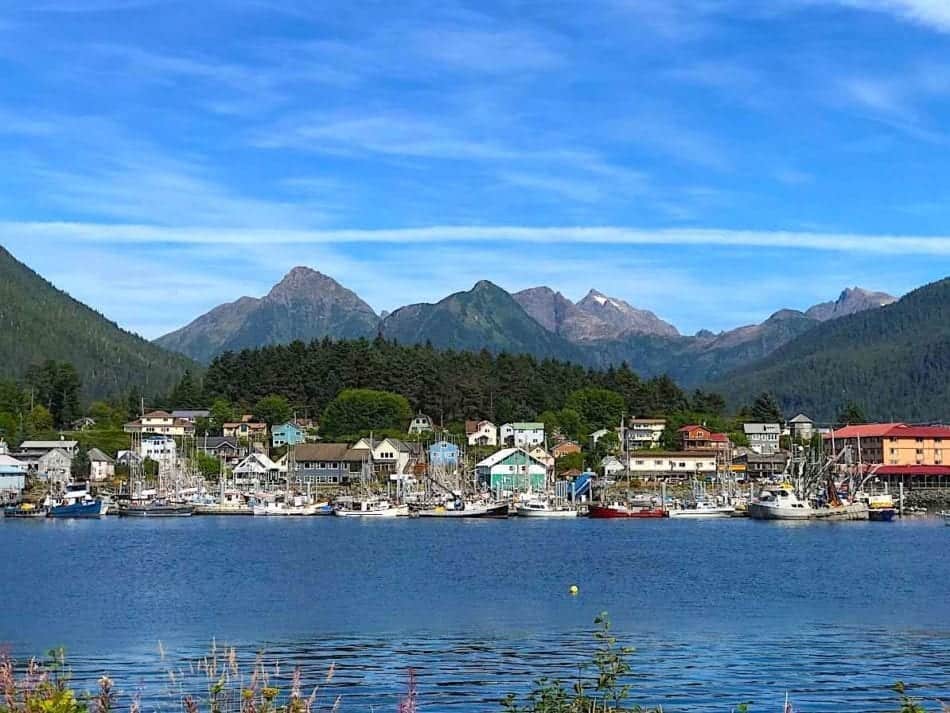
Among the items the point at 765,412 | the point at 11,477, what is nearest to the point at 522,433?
the point at 765,412

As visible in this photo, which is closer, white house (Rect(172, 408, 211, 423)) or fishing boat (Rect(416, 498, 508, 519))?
fishing boat (Rect(416, 498, 508, 519))

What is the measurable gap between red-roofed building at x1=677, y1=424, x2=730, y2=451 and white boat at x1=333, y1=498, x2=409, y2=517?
125 feet

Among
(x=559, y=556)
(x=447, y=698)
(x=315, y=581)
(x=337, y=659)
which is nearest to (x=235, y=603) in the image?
(x=315, y=581)

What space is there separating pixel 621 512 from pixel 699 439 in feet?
116

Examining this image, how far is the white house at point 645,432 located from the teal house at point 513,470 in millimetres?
16856

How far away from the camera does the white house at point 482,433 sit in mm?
143375

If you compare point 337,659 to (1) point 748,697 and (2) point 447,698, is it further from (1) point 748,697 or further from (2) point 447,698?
(1) point 748,697

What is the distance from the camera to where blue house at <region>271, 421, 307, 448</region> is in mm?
139250

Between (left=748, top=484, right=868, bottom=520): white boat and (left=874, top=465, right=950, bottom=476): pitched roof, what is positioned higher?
(left=874, top=465, right=950, bottom=476): pitched roof

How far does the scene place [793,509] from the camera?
334 feet

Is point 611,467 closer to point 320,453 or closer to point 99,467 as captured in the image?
point 320,453

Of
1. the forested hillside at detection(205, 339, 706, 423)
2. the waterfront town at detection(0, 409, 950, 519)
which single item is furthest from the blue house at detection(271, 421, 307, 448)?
the forested hillside at detection(205, 339, 706, 423)

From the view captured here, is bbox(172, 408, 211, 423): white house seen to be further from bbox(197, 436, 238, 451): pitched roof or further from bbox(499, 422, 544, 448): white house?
bbox(499, 422, 544, 448): white house

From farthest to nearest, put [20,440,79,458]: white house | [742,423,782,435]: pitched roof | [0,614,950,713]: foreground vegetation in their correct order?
[742,423,782,435]: pitched roof < [20,440,79,458]: white house < [0,614,950,713]: foreground vegetation
